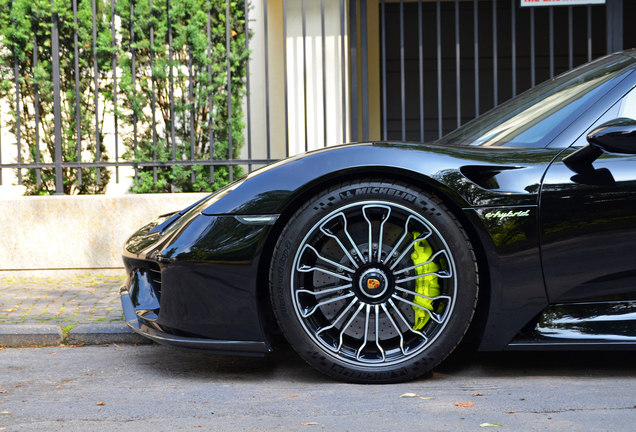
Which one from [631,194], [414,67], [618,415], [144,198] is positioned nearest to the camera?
[618,415]

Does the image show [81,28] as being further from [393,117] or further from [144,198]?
[393,117]

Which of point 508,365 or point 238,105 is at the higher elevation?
point 238,105

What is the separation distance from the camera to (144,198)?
5496 millimetres

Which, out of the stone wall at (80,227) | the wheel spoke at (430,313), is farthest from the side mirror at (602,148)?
the stone wall at (80,227)

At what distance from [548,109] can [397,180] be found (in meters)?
0.78

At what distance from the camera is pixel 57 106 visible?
570cm

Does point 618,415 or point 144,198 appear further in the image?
point 144,198

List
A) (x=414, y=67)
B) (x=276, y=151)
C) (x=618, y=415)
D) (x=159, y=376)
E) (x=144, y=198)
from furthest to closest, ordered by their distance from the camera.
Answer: (x=414, y=67) → (x=276, y=151) → (x=144, y=198) → (x=159, y=376) → (x=618, y=415)

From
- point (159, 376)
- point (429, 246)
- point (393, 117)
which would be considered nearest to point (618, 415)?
point (429, 246)

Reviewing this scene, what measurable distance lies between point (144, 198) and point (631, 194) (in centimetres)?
404

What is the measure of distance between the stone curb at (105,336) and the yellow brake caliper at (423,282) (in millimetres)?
1663

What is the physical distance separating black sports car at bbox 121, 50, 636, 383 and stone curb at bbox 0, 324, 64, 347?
3.80 feet

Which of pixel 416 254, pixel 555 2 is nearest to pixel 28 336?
pixel 416 254

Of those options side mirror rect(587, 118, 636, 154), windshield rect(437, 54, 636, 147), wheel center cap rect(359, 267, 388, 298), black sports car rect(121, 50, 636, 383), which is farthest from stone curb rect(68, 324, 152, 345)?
side mirror rect(587, 118, 636, 154)
